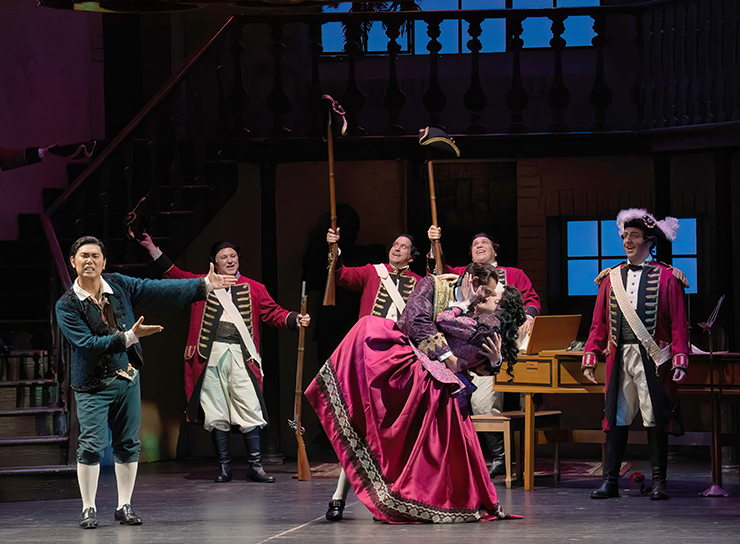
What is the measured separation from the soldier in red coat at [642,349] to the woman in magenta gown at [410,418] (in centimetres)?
118

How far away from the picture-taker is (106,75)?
9461mm

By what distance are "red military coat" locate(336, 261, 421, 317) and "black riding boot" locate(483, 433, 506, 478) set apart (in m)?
1.14

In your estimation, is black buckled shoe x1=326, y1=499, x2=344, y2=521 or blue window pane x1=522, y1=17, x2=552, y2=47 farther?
blue window pane x1=522, y1=17, x2=552, y2=47

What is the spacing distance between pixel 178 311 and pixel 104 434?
3.61 meters

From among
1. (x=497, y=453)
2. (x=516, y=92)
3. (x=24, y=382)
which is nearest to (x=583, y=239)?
(x=516, y=92)

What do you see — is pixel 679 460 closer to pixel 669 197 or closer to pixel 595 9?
pixel 669 197

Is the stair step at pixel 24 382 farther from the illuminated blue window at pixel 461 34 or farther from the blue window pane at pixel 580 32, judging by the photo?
the blue window pane at pixel 580 32

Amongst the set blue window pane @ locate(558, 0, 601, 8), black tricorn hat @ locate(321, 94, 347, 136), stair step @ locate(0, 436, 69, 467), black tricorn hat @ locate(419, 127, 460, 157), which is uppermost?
blue window pane @ locate(558, 0, 601, 8)

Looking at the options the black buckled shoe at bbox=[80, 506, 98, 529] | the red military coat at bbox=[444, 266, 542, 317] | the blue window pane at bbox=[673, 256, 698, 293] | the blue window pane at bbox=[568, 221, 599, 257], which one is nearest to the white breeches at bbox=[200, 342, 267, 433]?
the red military coat at bbox=[444, 266, 542, 317]

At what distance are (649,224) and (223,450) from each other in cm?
317

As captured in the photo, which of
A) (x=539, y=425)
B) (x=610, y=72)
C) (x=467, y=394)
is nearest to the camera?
(x=467, y=394)

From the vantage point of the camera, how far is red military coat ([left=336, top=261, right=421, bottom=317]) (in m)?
7.77

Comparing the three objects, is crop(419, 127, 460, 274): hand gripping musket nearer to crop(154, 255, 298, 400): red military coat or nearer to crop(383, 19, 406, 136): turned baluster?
crop(383, 19, 406, 136): turned baluster

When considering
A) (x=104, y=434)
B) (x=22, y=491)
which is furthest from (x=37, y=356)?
(x=104, y=434)
